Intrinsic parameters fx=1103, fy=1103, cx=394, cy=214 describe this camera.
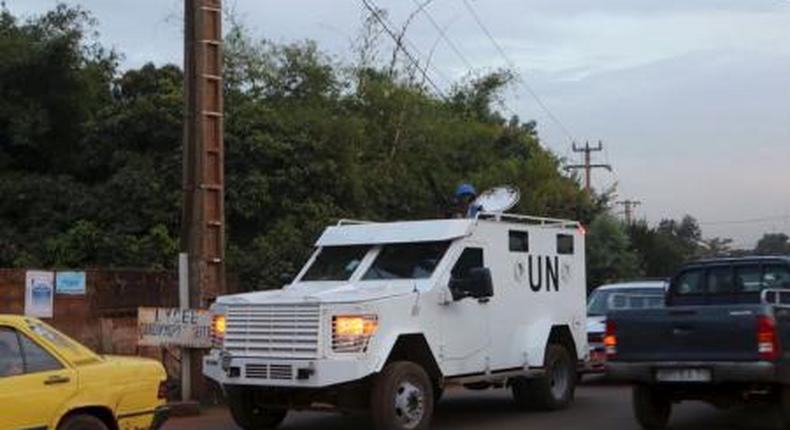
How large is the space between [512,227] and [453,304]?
1888 millimetres

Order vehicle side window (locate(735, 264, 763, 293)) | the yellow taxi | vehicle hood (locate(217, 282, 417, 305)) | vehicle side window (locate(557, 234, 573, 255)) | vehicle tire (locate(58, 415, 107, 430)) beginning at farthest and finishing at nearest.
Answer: vehicle side window (locate(557, 234, 573, 255)) < vehicle side window (locate(735, 264, 763, 293)) < vehicle hood (locate(217, 282, 417, 305)) < vehicle tire (locate(58, 415, 107, 430)) < the yellow taxi

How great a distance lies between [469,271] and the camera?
1288cm

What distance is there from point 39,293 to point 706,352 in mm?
9802

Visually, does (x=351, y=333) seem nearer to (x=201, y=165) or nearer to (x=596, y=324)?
(x=201, y=165)

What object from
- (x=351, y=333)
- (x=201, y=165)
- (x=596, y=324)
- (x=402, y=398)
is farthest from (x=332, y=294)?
(x=596, y=324)

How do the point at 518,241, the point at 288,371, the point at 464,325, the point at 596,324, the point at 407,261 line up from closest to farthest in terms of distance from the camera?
the point at 288,371 < the point at 464,325 < the point at 407,261 < the point at 518,241 < the point at 596,324

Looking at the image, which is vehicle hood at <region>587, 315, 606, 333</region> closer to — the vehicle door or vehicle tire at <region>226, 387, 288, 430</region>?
the vehicle door

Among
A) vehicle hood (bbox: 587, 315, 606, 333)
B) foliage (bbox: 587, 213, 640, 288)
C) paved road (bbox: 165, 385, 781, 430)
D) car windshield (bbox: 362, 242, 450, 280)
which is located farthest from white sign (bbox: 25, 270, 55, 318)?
foliage (bbox: 587, 213, 640, 288)

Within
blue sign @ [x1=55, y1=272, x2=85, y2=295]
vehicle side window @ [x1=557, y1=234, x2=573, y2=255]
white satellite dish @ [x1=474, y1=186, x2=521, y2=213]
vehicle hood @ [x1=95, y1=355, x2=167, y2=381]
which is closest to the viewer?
vehicle hood @ [x1=95, y1=355, x2=167, y2=381]

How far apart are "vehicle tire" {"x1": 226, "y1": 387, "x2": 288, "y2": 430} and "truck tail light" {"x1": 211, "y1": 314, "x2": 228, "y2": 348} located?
538 mm

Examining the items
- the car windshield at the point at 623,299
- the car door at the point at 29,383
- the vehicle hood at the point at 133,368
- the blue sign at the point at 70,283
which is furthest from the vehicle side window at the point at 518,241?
the blue sign at the point at 70,283

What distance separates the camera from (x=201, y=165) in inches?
611

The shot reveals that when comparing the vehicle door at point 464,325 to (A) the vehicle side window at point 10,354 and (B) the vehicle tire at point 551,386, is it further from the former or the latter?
(A) the vehicle side window at point 10,354

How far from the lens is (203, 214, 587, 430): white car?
1121 centimetres
